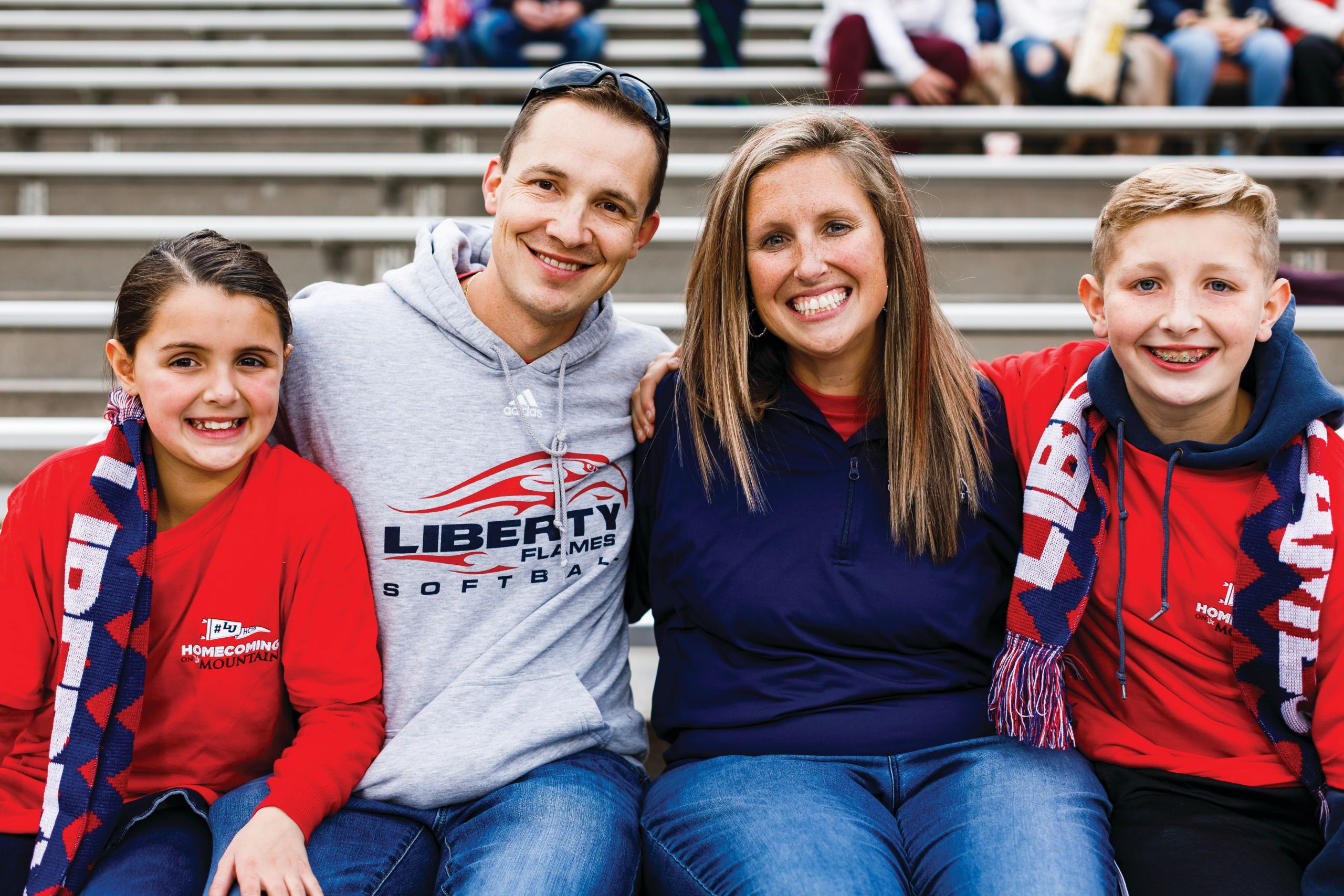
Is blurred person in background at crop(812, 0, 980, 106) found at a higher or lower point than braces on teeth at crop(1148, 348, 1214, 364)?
higher

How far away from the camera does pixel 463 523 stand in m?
1.31

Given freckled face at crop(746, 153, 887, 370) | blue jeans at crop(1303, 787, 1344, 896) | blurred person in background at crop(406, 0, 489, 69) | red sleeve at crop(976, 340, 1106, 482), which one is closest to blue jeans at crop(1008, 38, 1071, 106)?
blurred person in background at crop(406, 0, 489, 69)

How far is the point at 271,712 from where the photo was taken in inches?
48.9

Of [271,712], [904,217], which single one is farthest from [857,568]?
[271,712]

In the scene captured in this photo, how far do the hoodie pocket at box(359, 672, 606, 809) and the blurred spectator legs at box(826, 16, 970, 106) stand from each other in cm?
249

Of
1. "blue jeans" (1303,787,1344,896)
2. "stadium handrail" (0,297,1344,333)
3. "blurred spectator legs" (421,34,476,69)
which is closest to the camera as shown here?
Answer: "blue jeans" (1303,787,1344,896)

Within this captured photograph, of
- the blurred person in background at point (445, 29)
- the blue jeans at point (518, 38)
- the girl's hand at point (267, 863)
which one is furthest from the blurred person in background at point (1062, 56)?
the girl's hand at point (267, 863)

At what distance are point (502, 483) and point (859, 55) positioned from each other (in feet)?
8.10

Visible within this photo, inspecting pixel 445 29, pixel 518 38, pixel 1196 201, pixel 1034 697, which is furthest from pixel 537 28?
pixel 1034 697

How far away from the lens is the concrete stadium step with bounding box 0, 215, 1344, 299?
2832mm

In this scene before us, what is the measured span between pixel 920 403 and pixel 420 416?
2.30 feet

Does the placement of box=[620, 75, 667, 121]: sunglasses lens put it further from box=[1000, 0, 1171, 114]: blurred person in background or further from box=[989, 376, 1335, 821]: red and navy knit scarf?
box=[1000, 0, 1171, 114]: blurred person in background

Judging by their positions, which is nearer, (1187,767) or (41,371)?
(1187,767)

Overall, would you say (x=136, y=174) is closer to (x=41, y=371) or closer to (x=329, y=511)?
(x=41, y=371)
